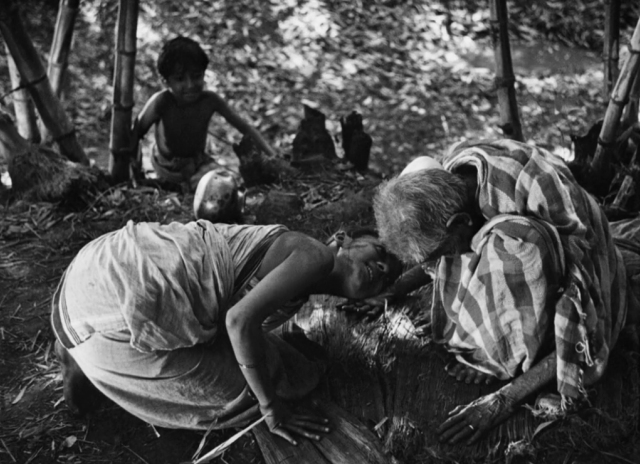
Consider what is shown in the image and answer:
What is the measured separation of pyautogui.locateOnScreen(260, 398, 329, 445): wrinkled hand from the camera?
8.61 feet

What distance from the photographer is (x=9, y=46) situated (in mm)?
4160

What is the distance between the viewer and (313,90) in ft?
21.8

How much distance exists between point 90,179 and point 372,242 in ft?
7.62

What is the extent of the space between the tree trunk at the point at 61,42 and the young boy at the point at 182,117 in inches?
27.1

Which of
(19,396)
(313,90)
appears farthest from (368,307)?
(313,90)

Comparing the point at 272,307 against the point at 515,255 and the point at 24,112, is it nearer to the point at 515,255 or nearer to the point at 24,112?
the point at 515,255

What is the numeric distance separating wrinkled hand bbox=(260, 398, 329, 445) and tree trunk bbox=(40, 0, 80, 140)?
2877 mm

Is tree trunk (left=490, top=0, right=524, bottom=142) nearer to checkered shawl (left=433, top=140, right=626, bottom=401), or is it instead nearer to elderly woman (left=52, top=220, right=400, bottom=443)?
checkered shawl (left=433, top=140, right=626, bottom=401)

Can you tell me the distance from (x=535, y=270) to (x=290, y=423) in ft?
3.43

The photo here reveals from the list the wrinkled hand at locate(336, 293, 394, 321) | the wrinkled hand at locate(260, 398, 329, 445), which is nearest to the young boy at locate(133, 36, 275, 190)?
the wrinkled hand at locate(336, 293, 394, 321)

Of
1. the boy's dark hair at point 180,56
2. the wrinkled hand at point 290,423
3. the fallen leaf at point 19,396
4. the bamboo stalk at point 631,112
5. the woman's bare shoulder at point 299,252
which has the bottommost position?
the fallen leaf at point 19,396

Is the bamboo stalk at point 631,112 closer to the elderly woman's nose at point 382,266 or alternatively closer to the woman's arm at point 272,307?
the elderly woman's nose at point 382,266

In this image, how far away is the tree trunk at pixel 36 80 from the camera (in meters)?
4.06

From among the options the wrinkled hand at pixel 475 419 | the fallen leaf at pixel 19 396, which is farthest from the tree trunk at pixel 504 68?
the fallen leaf at pixel 19 396
